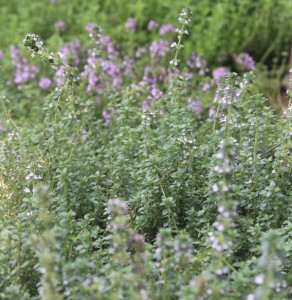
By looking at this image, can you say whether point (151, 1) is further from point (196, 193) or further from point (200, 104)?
point (196, 193)

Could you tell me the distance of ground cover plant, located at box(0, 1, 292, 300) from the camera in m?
2.41

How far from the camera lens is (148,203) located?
310 centimetres

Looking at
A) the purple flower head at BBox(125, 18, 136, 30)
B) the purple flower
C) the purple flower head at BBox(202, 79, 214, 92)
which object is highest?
the purple flower head at BBox(125, 18, 136, 30)

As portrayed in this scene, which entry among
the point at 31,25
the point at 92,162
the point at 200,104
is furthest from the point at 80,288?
the point at 31,25

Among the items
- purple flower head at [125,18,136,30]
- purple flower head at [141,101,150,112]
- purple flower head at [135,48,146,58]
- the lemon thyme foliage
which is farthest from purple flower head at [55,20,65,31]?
the lemon thyme foliage

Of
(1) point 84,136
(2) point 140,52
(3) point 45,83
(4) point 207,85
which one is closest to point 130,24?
(2) point 140,52

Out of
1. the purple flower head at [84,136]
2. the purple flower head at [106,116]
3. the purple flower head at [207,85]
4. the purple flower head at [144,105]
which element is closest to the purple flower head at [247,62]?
the purple flower head at [207,85]

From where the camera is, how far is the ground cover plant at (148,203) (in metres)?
2.41

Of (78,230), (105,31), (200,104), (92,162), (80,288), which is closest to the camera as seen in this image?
(80,288)

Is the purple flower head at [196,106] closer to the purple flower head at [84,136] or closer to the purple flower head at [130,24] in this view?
the purple flower head at [84,136]

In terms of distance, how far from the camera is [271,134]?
3596 millimetres

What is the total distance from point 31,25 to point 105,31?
860 millimetres

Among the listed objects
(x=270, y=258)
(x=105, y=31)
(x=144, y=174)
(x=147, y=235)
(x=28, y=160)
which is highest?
(x=105, y=31)

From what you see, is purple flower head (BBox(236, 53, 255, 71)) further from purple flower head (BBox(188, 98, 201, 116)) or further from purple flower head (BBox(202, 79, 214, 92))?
purple flower head (BBox(188, 98, 201, 116))
